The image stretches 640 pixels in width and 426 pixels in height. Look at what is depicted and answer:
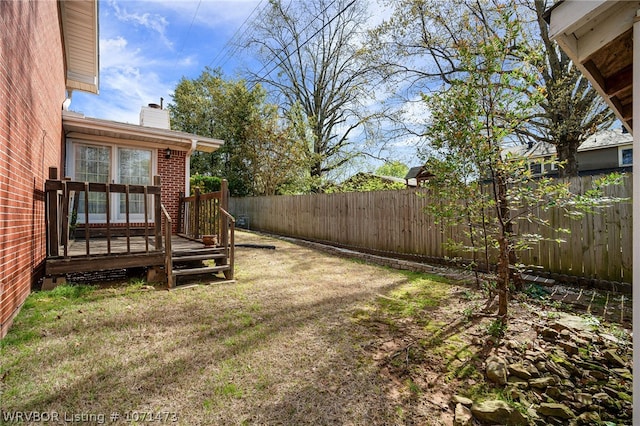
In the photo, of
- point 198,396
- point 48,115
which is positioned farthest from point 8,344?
point 48,115

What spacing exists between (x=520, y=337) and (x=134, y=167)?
8.79 metres

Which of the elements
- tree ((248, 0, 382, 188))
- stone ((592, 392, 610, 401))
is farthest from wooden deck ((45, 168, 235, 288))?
tree ((248, 0, 382, 188))

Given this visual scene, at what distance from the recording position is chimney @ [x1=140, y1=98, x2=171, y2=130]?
9.84m

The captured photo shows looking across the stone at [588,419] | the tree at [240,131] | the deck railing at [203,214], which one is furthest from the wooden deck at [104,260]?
the tree at [240,131]

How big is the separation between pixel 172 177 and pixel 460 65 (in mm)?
8233

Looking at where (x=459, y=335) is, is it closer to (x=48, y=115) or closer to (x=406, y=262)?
(x=406, y=262)

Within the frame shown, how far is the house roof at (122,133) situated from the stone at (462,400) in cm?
788

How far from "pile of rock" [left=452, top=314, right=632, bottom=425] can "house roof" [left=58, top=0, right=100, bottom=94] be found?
10018 millimetres

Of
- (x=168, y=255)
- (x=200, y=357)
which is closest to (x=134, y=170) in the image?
(x=168, y=255)

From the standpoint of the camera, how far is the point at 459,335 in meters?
3.28

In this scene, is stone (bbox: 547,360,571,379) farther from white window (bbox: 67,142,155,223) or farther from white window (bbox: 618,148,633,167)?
white window (bbox: 618,148,633,167)

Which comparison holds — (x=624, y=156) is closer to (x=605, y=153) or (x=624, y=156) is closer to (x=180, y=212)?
(x=605, y=153)

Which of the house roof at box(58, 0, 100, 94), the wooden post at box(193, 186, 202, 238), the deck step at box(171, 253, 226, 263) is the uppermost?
the house roof at box(58, 0, 100, 94)

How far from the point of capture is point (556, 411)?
204cm
